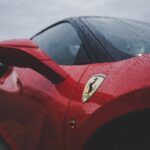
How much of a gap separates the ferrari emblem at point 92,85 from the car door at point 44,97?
132mm

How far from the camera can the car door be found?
9.73 feet

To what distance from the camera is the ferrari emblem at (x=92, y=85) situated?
2707 millimetres

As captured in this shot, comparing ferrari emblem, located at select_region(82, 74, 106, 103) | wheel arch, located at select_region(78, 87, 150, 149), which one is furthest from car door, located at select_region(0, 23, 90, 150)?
wheel arch, located at select_region(78, 87, 150, 149)

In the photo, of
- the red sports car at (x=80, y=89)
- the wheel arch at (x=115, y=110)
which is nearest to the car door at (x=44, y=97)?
the red sports car at (x=80, y=89)

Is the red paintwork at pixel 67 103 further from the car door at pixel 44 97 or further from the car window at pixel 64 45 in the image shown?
the car window at pixel 64 45

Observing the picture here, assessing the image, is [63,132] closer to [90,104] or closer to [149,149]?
[90,104]

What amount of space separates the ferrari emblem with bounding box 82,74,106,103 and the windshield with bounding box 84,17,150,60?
27 cm

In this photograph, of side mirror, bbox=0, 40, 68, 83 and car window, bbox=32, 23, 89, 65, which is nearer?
side mirror, bbox=0, 40, 68, 83

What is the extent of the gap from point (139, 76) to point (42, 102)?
2.81 feet

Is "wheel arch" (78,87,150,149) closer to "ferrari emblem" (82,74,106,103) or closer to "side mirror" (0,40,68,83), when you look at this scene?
"ferrari emblem" (82,74,106,103)

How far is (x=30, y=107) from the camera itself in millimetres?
3344

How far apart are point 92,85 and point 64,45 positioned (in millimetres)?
1040

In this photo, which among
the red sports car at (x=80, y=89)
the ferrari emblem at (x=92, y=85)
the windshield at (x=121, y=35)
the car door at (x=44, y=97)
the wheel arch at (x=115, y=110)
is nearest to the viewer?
the wheel arch at (x=115, y=110)

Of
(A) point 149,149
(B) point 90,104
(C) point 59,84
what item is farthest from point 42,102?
(A) point 149,149
